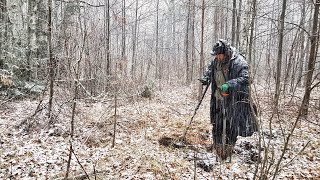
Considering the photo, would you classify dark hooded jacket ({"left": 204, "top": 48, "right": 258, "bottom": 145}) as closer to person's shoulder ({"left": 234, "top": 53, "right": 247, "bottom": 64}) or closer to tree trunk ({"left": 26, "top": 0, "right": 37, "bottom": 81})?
person's shoulder ({"left": 234, "top": 53, "right": 247, "bottom": 64})

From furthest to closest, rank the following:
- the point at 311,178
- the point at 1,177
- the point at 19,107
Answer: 1. the point at 19,107
2. the point at 311,178
3. the point at 1,177

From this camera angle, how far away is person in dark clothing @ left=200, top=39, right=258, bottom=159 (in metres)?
4.10

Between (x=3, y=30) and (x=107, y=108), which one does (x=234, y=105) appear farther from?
(x=3, y=30)

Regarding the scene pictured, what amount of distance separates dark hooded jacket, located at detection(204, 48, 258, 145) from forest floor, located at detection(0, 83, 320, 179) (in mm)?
372

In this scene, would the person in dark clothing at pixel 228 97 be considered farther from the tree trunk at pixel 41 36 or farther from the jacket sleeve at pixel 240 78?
the tree trunk at pixel 41 36

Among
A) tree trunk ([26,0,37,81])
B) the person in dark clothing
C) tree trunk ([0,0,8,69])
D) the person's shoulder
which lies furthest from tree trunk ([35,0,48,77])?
the person's shoulder

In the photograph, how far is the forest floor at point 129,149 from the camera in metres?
3.96

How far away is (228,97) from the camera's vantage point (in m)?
4.41

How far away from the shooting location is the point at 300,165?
14.3ft

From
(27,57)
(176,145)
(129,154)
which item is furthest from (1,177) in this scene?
(27,57)

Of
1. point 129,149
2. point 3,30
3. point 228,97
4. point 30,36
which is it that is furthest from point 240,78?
point 3,30

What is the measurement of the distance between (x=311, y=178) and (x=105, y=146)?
3.70 metres

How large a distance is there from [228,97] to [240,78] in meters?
0.51

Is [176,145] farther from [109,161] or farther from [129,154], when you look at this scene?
[109,161]
